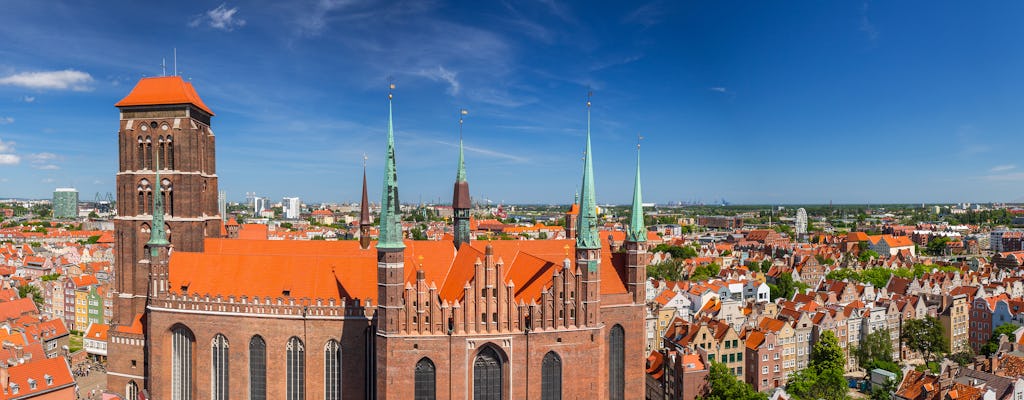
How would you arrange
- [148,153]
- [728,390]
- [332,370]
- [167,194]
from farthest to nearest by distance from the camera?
[728,390] → [167,194] → [148,153] → [332,370]

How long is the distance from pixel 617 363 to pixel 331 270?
21.5 m

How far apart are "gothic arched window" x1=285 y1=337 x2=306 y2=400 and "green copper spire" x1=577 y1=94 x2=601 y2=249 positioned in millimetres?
20702

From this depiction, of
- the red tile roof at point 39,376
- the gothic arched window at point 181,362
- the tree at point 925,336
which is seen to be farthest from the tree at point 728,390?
the red tile roof at point 39,376

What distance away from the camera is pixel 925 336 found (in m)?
78.2

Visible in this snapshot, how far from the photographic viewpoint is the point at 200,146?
168ft

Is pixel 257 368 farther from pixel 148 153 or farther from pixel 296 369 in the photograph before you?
pixel 148 153

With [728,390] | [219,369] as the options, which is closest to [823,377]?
[728,390]

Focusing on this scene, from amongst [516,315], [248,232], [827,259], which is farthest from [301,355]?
[827,259]

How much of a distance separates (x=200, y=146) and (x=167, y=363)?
16.8 meters

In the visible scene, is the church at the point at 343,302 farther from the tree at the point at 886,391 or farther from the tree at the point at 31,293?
the tree at the point at 31,293

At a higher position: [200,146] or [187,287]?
[200,146]

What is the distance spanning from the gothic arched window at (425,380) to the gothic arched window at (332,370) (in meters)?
10.0

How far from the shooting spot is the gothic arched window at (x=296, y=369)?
1734 inches

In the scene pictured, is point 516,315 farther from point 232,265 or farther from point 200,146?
point 200,146
